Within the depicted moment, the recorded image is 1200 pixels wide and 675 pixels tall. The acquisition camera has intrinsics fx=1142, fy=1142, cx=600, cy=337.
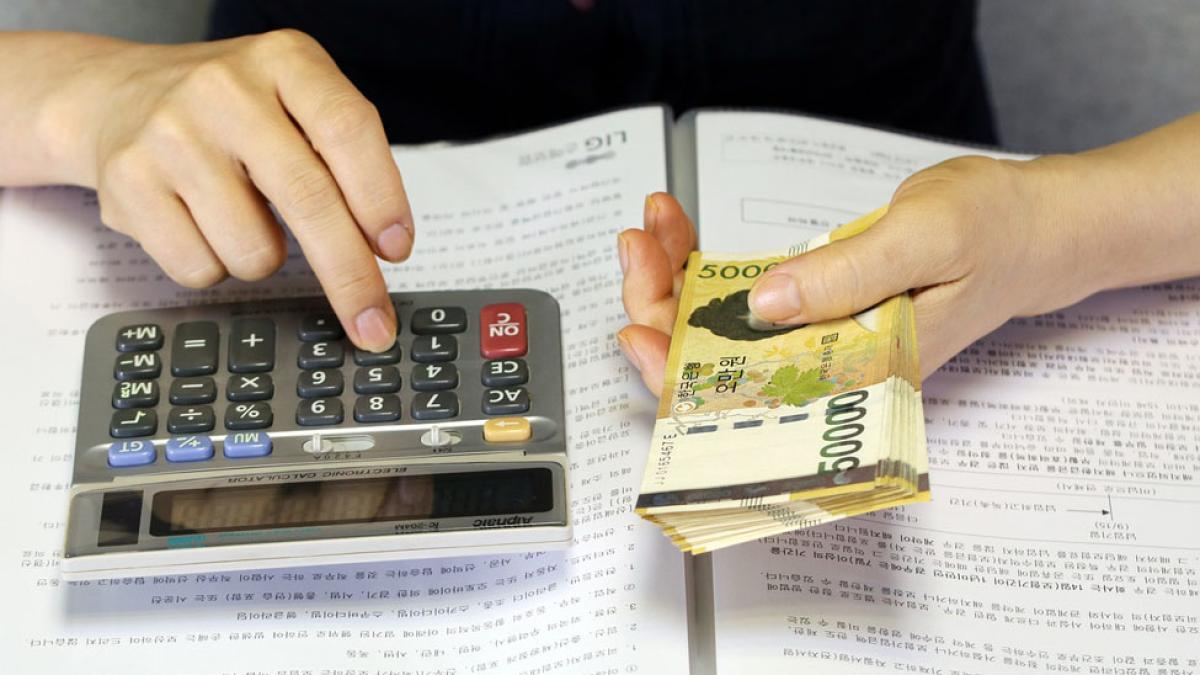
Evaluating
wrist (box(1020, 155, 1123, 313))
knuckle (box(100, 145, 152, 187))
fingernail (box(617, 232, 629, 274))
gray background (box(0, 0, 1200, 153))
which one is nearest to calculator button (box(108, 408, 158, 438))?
knuckle (box(100, 145, 152, 187))

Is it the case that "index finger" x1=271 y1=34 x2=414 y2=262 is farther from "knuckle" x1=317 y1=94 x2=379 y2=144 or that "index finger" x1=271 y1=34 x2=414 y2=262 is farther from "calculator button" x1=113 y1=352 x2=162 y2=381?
"calculator button" x1=113 y1=352 x2=162 y2=381

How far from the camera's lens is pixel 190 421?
480mm

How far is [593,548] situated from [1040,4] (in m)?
0.69

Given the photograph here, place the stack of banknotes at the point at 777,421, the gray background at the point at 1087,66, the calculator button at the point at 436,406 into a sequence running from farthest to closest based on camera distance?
the gray background at the point at 1087,66, the calculator button at the point at 436,406, the stack of banknotes at the point at 777,421

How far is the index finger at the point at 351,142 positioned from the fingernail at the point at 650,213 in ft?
0.36

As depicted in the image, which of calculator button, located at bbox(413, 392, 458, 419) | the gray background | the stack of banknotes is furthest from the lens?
the gray background

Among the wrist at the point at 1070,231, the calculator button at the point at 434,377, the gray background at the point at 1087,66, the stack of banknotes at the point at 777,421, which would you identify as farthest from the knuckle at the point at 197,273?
the gray background at the point at 1087,66

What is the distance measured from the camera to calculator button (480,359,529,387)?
1.64ft

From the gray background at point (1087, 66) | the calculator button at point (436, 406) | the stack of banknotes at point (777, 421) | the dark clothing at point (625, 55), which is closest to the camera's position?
the stack of banknotes at point (777, 421)

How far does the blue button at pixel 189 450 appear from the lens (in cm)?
47

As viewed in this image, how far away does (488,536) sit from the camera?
0.44 meters

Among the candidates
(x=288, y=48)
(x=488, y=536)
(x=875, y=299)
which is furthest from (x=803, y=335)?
(x=288, y=48)

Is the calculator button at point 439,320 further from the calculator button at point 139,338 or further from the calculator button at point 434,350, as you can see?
the calculator button at point 139,338

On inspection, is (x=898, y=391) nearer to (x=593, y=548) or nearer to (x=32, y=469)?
(x=593, y=548)
